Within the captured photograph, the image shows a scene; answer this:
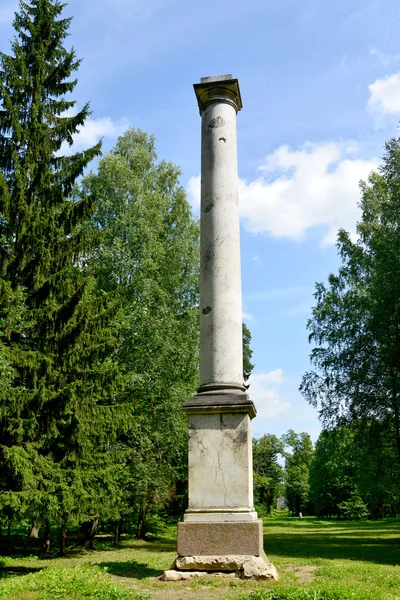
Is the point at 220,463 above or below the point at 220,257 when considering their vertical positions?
below

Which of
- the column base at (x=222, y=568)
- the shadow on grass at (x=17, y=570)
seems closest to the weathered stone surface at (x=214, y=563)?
the column base at (x=222, y=568)

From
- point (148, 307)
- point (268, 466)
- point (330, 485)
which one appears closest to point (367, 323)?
point (148, 307)

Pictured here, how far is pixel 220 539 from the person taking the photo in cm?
781

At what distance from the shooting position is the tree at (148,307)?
20359 millimetres

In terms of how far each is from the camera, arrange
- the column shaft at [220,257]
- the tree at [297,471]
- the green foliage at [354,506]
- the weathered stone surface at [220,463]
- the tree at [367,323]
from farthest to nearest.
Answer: the tree at [297,471] < the green foliage at [354,506] < the tree at [367,323] < the column shaft at [220,257] < the weathered stone surface at [220,463]

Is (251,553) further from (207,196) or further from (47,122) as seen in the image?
(47,122)

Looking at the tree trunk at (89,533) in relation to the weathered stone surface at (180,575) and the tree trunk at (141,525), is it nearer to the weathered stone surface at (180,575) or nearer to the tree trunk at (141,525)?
the tree trunk at (141,525)

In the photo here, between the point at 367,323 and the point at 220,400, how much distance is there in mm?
12830

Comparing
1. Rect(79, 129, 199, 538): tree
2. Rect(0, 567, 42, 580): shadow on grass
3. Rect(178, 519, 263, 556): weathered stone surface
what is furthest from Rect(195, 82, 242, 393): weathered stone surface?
Rect(79, 129, 199, 538): tree

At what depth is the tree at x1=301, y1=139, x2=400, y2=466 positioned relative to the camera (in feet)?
58.3

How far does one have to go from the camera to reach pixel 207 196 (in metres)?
9.54

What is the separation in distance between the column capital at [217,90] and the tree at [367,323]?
9.19 m

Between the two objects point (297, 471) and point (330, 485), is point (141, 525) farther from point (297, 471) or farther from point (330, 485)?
point (297, 471)

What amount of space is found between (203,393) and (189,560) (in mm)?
2392
